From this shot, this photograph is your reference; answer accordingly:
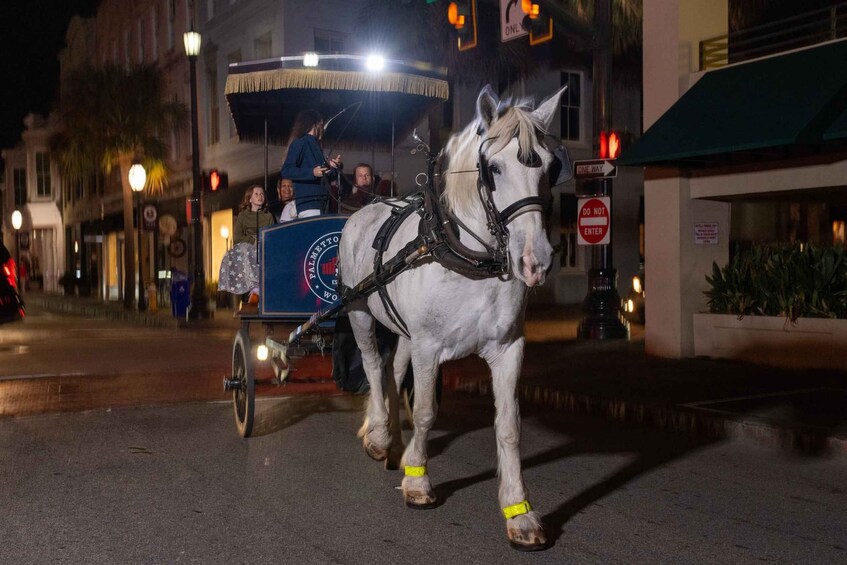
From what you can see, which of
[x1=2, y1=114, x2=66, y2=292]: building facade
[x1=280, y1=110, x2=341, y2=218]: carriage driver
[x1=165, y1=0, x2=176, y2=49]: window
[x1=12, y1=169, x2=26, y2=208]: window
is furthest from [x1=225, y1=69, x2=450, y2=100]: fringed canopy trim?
[x1=12, y1=169, x2=26, y2=208]: window

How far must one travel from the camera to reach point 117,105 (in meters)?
34.4

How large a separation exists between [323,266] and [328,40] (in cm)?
1975

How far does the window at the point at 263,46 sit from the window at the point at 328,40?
1655 mm

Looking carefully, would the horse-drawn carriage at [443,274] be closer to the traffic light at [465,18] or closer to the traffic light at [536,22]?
the traffic light at [536,22]

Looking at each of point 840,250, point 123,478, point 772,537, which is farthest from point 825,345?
point 123,478

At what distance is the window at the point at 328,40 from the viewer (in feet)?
87.4

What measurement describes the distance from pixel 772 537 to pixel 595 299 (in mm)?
11448

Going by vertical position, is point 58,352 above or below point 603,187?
below

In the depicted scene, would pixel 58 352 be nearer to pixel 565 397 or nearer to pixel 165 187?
pixel 565 397

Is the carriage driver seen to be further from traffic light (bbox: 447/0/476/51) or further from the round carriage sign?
traffic light (bbox: 447/0/476/51)

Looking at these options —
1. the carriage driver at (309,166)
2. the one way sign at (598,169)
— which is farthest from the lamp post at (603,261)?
the carriage driver at (309,166)

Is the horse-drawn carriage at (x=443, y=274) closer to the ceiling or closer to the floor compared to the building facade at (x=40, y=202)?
closer to the floor

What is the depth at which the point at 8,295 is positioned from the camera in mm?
9258

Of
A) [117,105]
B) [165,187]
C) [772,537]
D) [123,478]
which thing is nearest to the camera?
[772,537]
